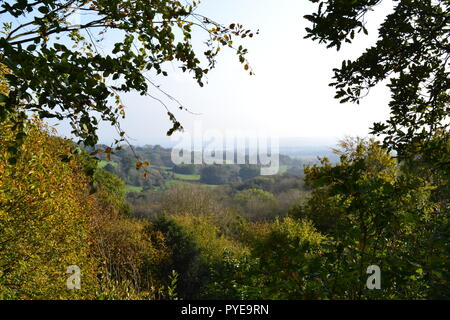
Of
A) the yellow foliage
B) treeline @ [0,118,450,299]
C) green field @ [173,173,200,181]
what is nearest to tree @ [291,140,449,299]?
treeline @ [0,118,450,299]

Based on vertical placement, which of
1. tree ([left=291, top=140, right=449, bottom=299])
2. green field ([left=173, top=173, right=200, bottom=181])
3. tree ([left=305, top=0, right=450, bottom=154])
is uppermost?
tree ([left=305, top=0, right=450, bottom=154])

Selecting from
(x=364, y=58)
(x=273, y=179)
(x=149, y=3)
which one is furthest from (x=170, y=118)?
(x=273, y=179)

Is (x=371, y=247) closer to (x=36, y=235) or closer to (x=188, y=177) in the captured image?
(x=36, y=235)

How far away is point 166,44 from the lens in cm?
308

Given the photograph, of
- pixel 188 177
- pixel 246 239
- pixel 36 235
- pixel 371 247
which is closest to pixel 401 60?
pixel 371 247

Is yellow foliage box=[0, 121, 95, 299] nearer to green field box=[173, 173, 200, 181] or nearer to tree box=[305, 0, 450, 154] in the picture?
tree box=[305, 0, 450, 154]

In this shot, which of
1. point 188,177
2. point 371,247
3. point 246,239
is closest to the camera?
point 371,247

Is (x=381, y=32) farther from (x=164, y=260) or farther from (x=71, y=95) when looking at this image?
(x=164, y=260)

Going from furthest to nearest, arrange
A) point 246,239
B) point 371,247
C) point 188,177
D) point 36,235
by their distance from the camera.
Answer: point 188,177
point 246,239
point 36,235
point 371,247

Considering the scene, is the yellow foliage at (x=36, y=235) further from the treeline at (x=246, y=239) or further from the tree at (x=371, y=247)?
the tree at (x=371, y=247)

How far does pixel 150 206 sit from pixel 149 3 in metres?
34.3

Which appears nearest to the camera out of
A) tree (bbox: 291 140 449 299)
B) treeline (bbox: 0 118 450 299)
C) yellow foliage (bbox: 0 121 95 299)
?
tree (bbox: 291 140 449 299)

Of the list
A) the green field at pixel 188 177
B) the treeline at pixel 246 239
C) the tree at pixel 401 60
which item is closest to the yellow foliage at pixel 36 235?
the treeline at pixel 246 239

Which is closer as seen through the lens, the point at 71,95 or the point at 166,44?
the point at 71,95
